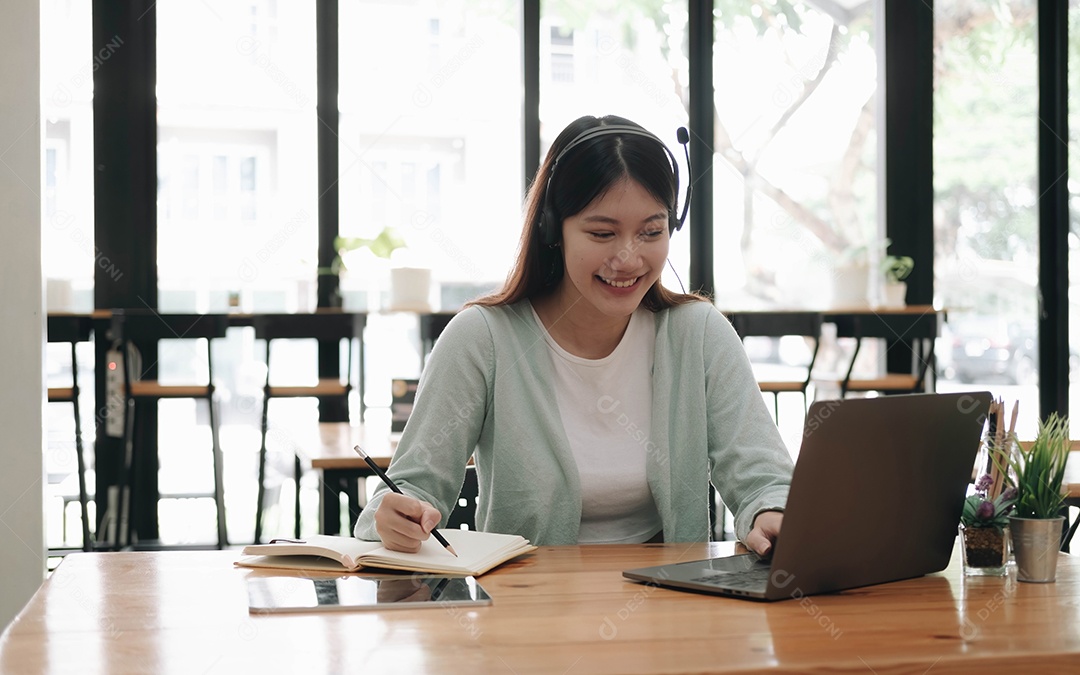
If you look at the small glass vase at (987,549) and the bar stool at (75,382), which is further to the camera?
the bar stool at (75,382)

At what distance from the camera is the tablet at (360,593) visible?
107cm

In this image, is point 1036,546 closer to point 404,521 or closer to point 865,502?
point 865,502

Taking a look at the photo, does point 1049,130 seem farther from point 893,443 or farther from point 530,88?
point 893,443

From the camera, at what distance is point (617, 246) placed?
1602 mm

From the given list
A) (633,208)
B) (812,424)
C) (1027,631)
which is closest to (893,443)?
(812,424)

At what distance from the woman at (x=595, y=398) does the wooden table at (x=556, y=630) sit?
37 cm

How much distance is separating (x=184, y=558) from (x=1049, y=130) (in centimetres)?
573

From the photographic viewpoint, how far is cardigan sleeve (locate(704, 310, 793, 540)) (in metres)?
1.50

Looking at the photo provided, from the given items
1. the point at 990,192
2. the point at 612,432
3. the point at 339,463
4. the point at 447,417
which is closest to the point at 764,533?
the point at 612,432

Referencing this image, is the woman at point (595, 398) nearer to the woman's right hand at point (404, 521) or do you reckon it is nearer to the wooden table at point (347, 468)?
the woman's right hand at point (404, 521)

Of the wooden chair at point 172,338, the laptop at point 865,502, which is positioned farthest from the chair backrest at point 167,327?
the laptop at point 865,502

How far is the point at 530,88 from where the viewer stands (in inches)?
217

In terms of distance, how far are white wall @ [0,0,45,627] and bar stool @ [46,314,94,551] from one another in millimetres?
1818

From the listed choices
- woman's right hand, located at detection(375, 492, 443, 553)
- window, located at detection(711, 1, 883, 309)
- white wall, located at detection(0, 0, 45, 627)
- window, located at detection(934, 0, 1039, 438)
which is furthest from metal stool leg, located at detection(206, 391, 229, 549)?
window, located at detection(934, 0, 1039, 438)
